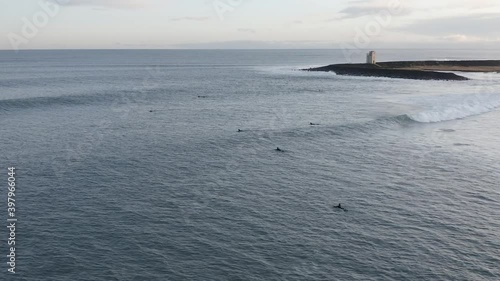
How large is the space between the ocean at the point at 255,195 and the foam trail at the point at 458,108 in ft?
1.92

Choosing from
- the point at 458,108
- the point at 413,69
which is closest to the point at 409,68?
the point at 413,69

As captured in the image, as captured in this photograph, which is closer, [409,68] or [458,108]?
[458,108]

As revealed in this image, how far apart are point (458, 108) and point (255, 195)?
6005 centimetres

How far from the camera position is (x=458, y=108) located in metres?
83.6

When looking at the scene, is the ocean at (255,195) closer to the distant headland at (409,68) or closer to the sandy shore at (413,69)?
the sandy shore at (413,69)

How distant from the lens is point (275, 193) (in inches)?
1575

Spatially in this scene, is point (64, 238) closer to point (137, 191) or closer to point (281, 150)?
point (137, 191)

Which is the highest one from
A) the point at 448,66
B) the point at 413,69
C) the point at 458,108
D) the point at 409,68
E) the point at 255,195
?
the point at 448,66

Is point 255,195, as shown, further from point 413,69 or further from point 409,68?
point 409,68

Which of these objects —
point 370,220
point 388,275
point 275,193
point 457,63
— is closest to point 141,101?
point 275,193

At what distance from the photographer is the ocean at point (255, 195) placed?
27453 millimetres

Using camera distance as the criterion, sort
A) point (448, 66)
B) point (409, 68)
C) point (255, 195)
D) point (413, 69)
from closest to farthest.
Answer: point (255, 195) < point (413, 69) < point (409, 68) < point (448, 66)

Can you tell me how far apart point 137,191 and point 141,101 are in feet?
223

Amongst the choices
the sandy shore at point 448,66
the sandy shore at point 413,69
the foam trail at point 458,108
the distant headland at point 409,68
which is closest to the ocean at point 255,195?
the foam trail at point 458,108
